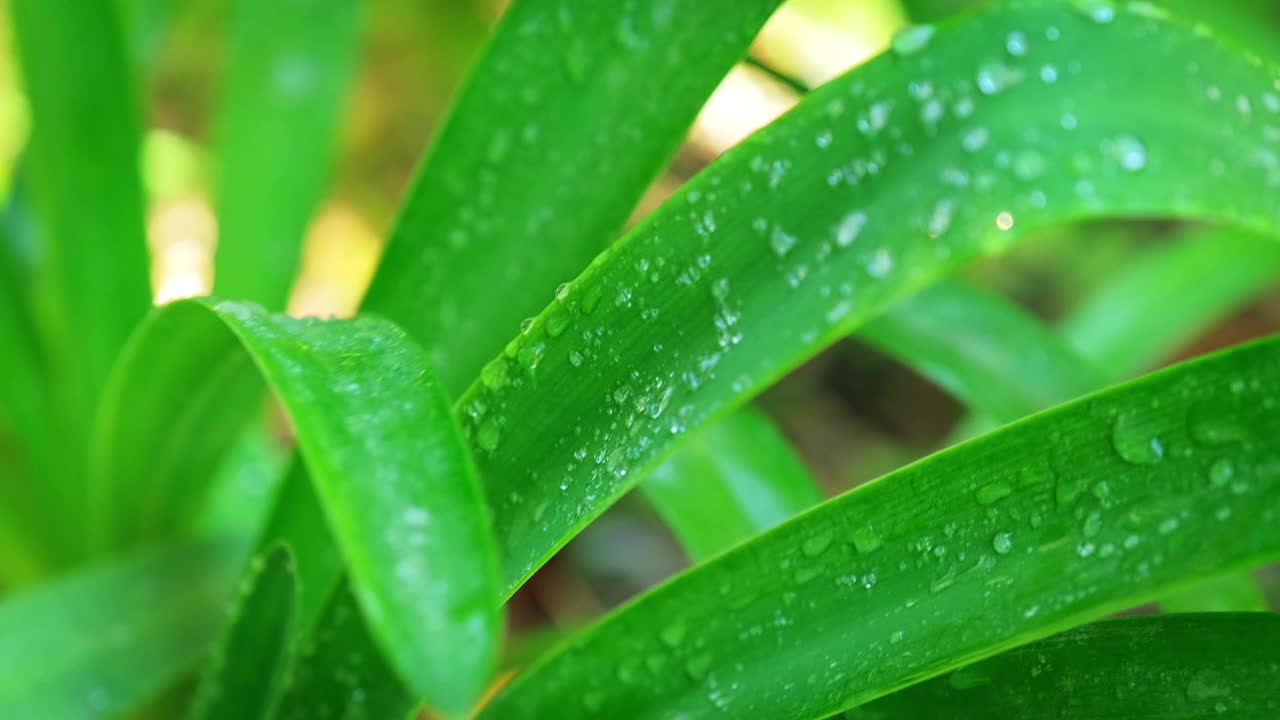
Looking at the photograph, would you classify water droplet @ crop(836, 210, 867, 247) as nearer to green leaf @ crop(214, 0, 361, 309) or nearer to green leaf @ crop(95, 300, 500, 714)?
green leaf @ crop(95, 300, 500, 714)

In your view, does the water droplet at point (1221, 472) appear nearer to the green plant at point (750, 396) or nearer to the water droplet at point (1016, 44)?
the green plant at point (750, 396)

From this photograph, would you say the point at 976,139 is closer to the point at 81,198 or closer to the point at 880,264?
the point at 880,264

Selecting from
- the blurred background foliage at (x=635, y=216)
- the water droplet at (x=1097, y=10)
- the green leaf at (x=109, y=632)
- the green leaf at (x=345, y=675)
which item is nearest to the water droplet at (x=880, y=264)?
the water droplet at (x=1097, y=10)

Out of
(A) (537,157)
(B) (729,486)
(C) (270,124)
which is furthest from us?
(C) (270,124)

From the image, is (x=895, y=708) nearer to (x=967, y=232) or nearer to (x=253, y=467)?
(x=967, y=232)

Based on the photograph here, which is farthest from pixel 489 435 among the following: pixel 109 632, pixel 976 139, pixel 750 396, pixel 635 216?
pixel 635 216

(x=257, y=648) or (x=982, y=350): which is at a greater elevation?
(x=982, y=350)

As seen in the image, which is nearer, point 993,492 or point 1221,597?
point 993,492
